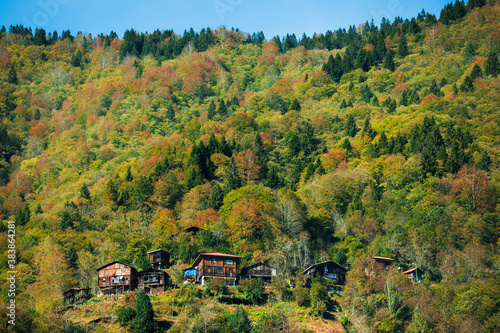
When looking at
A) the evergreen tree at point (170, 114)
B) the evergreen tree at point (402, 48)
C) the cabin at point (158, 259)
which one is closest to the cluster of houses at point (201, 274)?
the cabin at point (158, 259)

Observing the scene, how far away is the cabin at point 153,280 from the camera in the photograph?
60.4 m

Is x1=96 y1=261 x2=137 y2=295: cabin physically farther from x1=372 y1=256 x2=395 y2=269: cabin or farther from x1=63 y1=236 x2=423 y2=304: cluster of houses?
x1=372 y1=256 x2=395 y2=269: cabin

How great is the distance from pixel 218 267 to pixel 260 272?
17.6ft

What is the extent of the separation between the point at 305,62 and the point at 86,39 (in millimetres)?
87990

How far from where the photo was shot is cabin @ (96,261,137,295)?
61.4 m

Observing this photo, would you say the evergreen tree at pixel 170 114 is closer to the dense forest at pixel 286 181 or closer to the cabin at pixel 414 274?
the dense forest at pixel 286 181

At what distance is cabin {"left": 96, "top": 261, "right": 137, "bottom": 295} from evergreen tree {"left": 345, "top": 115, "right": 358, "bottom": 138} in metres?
60.0

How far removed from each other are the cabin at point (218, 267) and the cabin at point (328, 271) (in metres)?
9.09

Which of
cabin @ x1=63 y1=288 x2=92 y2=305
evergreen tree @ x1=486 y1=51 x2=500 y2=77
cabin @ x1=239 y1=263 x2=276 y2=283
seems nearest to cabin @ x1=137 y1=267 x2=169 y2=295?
cabin @ x1=63 y1=288 x2=92 y2=305

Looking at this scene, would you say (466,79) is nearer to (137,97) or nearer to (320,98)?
(320,98)

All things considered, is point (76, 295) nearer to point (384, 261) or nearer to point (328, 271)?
point (328, 271)

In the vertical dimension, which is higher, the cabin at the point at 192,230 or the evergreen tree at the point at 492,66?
the evergreen tree at the point at 492,66

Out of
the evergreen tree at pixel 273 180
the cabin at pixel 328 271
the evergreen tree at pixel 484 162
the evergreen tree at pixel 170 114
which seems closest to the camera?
the cabin at pixel 328 271

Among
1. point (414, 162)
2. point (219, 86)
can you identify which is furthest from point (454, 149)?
point (219, 86)
